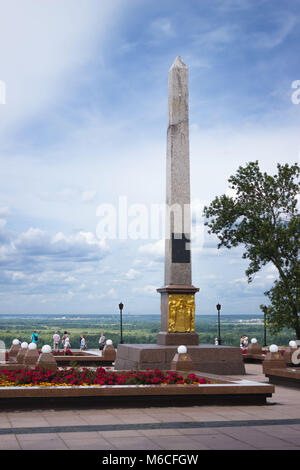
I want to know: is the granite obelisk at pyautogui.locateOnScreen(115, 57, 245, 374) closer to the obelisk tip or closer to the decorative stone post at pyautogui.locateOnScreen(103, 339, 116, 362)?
the obelisk tip

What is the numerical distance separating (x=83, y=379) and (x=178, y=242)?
9722 mm

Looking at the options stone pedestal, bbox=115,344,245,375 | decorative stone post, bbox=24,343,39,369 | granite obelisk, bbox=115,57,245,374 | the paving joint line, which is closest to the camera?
the paving joint line

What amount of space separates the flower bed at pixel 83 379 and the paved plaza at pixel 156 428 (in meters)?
1.06

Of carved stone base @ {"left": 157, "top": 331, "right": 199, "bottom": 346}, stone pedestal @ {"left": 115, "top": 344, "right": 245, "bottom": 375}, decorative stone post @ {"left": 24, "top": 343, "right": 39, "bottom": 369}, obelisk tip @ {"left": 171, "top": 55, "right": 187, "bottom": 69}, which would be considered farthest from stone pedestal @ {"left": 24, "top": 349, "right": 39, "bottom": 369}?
obelisk tip @ {"left": 171, "top": 55, "right": 187, "bottom": 69}

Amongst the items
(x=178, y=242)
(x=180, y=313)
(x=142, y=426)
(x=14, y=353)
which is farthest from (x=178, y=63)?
(x=142, y=426)

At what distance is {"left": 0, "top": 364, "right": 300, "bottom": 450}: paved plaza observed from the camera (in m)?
9.57

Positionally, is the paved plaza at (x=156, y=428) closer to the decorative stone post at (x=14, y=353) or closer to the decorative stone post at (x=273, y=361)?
the decorative stone post at (x=273, y=361)

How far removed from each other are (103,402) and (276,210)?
73.6ft

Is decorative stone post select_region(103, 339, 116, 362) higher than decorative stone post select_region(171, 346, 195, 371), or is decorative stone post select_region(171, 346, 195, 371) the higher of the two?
decorative stone post select_region(171, 346, 195, 371)

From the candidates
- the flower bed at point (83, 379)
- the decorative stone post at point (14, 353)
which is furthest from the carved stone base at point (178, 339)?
the decorative stone post at point (14, 353)

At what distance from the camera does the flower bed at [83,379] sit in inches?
569

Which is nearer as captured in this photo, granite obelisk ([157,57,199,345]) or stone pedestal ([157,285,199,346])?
stone pedestal ([157,285,199,346])

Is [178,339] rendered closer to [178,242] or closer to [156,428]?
[178,242]

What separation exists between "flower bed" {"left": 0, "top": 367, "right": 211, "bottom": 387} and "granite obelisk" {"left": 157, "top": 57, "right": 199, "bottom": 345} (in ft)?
24.1
